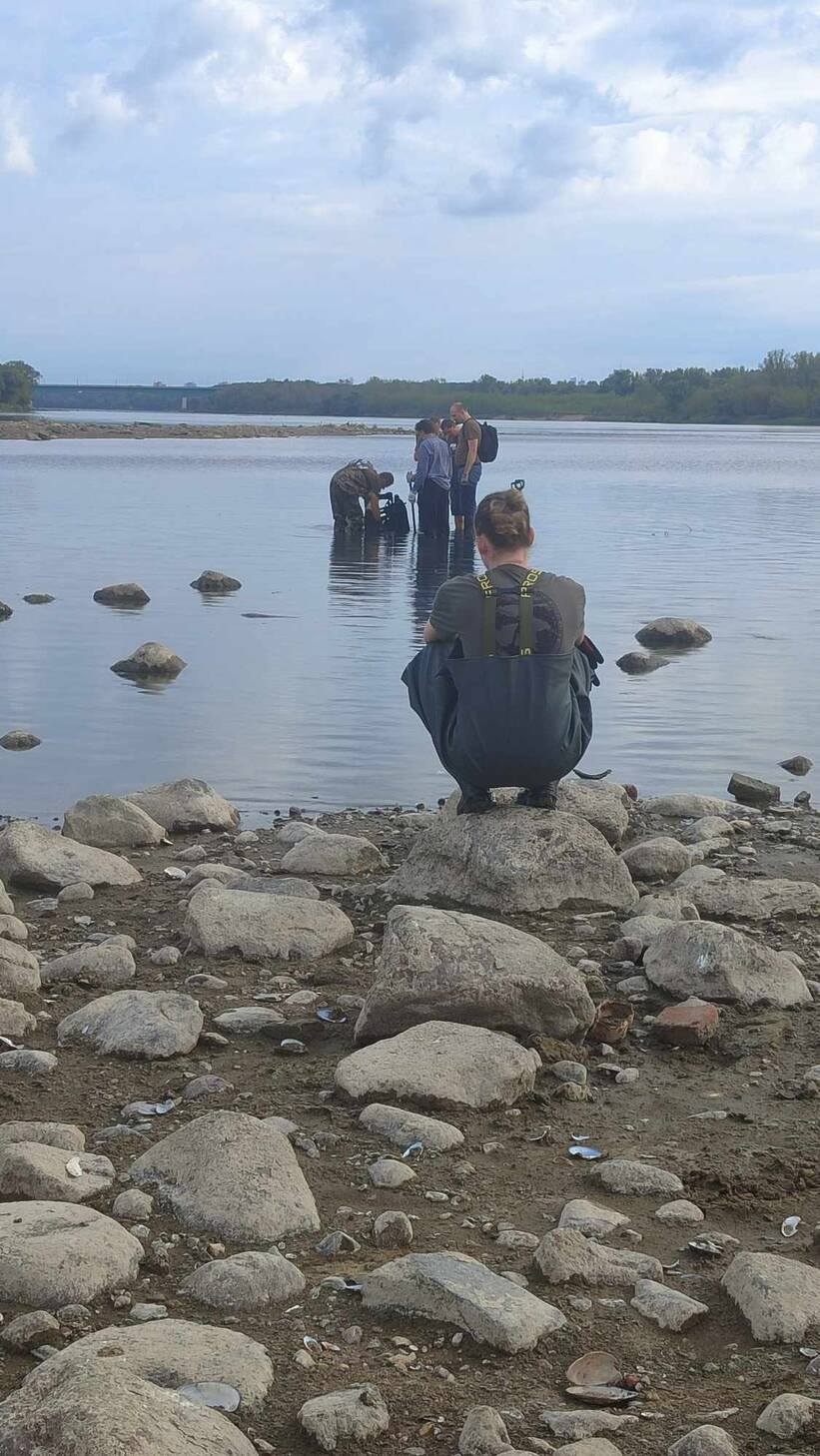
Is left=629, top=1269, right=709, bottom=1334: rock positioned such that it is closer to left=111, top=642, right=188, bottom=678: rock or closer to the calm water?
the calm water

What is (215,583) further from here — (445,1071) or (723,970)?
(445,1071)

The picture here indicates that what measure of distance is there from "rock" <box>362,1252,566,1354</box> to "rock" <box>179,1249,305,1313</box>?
17cm

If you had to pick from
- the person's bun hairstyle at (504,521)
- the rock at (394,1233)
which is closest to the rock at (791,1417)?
the rock at (394,1233)

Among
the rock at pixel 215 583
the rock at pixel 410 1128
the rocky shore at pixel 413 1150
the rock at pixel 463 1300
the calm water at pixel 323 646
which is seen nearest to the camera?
the rocky shore at pixel 413 1150

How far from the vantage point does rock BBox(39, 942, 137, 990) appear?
5.64 metres

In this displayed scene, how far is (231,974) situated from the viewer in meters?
5.76

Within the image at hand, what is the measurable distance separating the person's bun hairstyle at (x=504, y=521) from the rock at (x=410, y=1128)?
2.87 meters

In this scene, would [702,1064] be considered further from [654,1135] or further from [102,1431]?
[102,1431]

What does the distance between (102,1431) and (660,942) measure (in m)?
3.41

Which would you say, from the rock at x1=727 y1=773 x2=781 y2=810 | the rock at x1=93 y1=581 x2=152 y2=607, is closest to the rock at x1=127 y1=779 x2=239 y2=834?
the rock at x1=727 y1=773 x2=781 y2=810

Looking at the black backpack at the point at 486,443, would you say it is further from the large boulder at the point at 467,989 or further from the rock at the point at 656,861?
the large boulder at the point at 467,989

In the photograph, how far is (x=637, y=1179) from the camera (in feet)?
13.4

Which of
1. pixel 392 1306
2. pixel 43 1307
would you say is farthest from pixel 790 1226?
pixel 43 1307

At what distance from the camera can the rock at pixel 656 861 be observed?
7.27m
